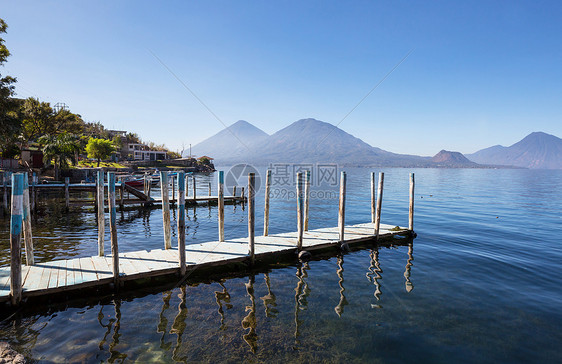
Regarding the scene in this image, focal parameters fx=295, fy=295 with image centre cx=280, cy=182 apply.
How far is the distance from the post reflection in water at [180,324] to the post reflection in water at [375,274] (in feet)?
19.4

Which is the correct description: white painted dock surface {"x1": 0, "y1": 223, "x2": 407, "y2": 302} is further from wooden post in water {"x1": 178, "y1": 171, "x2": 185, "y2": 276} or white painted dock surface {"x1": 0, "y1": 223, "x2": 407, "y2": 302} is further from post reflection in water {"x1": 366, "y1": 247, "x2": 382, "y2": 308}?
post reflection in water {"x1": 366, "y1": 247, "x2": 382, "y2": 308}

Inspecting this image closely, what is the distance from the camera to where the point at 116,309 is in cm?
892

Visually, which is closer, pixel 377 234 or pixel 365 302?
pixel 365 302

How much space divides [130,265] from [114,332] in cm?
281

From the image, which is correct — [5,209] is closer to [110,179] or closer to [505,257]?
[110,179]

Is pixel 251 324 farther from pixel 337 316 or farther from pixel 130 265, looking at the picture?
pixel 130 265

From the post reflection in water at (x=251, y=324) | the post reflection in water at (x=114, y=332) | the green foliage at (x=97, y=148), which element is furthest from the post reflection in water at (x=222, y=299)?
the green foliage at (x=97, y=148)

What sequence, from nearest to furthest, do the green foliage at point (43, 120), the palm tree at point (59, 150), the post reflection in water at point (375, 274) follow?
the post reflection in water at point (375, 274)
the palm tree at point (59, 150)
the green foliage at point (43, 120)

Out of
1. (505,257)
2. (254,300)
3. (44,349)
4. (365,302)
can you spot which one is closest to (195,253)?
(254,300)

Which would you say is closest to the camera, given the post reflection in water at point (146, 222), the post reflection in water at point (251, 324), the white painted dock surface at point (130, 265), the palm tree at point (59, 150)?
the post reflection in water at point (251, 324)

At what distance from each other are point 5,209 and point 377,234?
97.1 ft

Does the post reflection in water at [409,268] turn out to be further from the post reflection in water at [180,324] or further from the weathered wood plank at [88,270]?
the weathered wood plank at [88,270]

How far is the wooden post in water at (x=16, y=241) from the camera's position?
785 centimetres

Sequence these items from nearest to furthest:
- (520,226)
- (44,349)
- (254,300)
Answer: (44,349) < (254,300) < (520,226)
